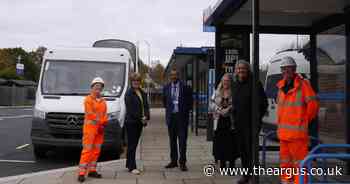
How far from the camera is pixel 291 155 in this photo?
5887 mm

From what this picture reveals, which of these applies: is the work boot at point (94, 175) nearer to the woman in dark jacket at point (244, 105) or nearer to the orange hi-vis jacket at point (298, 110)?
the woman in dark jacket at point (244, 105)

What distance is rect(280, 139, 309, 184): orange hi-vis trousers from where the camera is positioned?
5.80 metres

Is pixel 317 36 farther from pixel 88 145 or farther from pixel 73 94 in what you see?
pixel 73 94

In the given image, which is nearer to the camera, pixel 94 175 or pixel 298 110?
pixel 298 110

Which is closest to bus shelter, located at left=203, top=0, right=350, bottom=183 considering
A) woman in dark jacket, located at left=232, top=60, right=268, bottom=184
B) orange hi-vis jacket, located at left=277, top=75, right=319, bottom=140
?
woman in dark jacket, located at left=232, top=60, right=268, bottom=184

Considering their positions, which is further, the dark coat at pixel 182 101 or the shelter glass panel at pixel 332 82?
the dark coat at pixel 182 101

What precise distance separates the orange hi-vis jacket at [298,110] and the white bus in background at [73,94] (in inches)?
203

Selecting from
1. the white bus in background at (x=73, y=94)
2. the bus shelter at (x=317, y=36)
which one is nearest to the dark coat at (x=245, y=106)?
the bus shelter at (x=317, y=36)

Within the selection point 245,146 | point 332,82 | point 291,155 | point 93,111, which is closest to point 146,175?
point 93,111

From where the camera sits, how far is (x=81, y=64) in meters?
11.5

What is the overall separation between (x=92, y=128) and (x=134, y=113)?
2.67ft

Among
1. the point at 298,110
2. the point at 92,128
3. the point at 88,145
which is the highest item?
the point at 298,110

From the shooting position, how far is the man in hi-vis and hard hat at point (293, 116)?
18.9ft

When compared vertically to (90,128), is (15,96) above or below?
above
